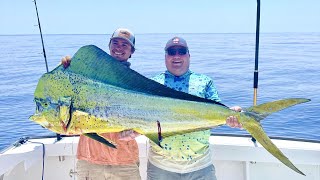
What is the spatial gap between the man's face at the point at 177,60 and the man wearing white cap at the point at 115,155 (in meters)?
0.30

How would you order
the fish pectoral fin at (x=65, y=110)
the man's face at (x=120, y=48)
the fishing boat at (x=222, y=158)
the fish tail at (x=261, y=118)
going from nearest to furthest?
the fish pectoral fin at (x=65, y=110)
the fish tail at (x=261, y=118)
the man's face at (x=120, y=48)
the fishing boat at (x=222, y=158)

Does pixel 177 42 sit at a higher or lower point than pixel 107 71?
higher

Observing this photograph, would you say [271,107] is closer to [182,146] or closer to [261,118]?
[261,118]

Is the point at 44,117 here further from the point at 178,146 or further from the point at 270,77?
the point at 270,77

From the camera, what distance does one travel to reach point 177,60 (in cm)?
285

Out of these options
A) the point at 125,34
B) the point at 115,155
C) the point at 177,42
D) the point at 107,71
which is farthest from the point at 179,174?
the point at 107,71

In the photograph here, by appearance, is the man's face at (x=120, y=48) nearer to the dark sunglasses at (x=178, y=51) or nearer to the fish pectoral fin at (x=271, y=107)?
the dark sunglasses at (x=178, y=51)

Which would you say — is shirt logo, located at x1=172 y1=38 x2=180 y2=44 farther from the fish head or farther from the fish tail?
the fish head

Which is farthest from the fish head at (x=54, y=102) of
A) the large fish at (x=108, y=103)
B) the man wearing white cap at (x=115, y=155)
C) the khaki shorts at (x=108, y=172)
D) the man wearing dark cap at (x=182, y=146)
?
the man wearing dark cap at (x=182, y=146)

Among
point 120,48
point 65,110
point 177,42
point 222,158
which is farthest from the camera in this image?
point 222,158

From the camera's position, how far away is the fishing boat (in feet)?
11.3

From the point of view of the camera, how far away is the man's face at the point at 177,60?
2.83m

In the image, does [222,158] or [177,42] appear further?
[222,158]

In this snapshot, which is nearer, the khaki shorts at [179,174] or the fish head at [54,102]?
the fish head at [54,102]
